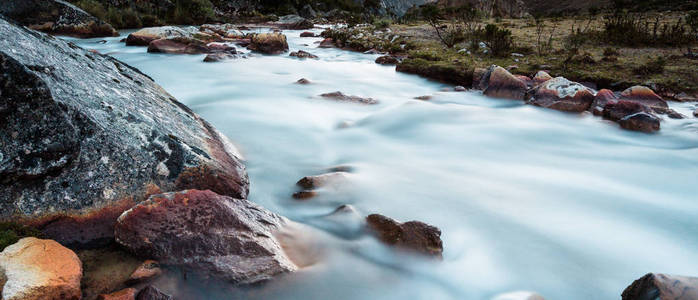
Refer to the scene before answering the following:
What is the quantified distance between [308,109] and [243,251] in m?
4.25

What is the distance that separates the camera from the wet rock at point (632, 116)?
16.7 feet

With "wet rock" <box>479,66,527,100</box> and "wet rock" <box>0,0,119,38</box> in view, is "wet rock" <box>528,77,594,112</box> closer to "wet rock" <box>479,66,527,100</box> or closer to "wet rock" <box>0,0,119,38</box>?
"wet rock" <box>479,66,527,100</box>

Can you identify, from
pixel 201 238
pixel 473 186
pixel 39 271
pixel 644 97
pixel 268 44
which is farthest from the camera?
pixel 268 44

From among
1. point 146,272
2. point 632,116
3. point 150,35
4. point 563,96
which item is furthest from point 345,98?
point 150,35

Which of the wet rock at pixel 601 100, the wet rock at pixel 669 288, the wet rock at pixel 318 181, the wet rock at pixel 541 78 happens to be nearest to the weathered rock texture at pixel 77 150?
the wet rock at pixel 318 181

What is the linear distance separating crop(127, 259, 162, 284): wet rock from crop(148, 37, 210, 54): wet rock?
9656 millimetres

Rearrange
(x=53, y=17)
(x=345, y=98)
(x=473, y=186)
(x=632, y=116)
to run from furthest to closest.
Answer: (x=53, y=17) → (x=345, y=98) → (x=632, y=116) → (x=473, y=186)

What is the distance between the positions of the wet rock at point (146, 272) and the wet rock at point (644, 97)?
658 cm

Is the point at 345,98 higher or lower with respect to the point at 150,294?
higher

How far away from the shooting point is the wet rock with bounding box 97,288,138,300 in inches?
67.7

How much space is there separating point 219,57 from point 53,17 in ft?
25.9

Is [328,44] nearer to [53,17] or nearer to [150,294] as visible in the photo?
[53,17]

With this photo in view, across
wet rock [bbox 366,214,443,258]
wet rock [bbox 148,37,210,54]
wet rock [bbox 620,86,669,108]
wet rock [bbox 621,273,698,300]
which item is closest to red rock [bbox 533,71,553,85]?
wet rock [bbox 620,86,669,108]

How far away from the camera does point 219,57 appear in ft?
32.0
